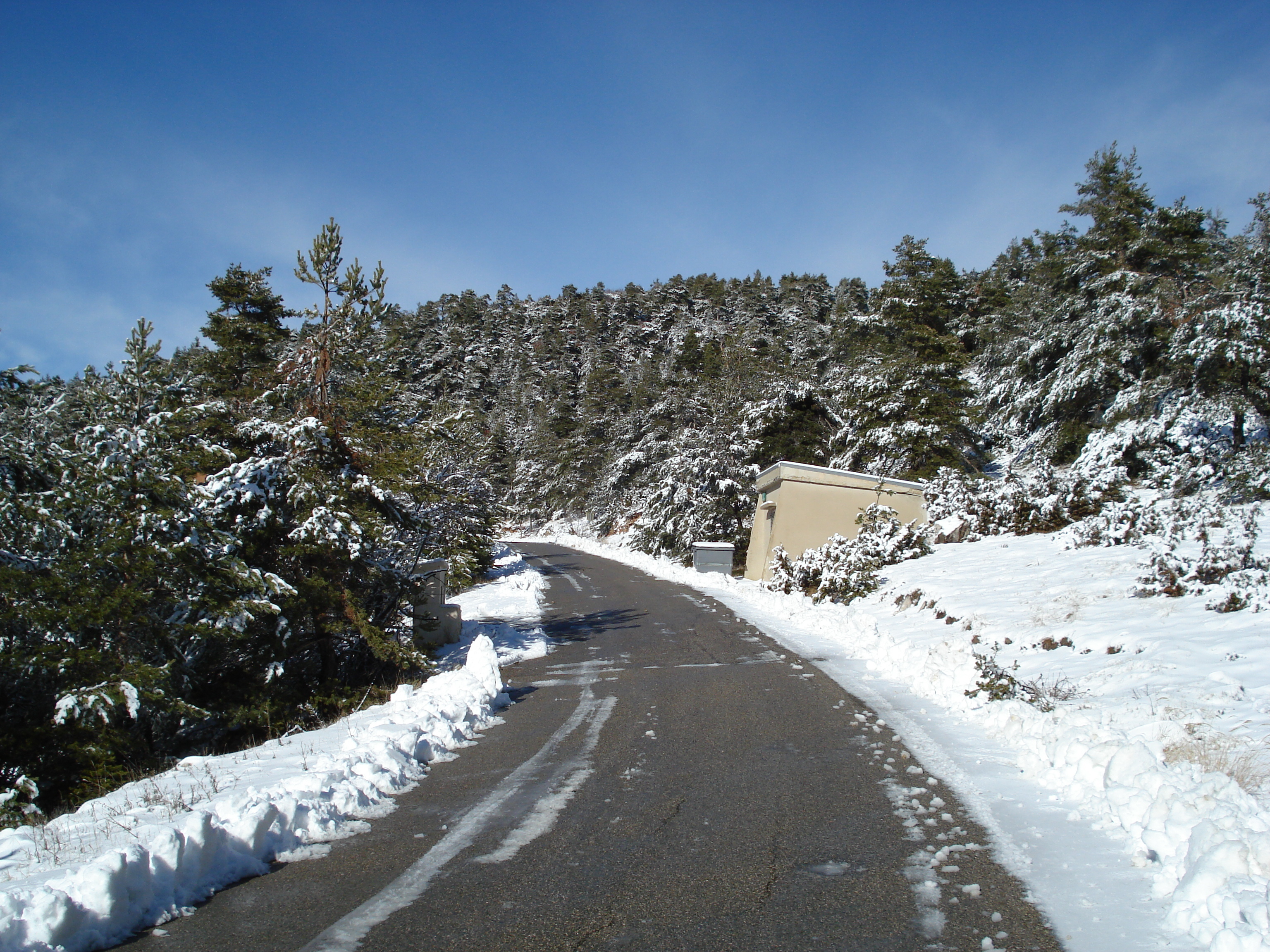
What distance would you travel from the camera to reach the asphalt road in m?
3.36

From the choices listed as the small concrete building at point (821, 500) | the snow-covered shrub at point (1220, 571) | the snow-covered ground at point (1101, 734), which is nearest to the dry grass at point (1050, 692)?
the snow-covered ground at point (1101, 734)

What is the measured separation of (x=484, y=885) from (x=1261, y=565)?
9364 mm

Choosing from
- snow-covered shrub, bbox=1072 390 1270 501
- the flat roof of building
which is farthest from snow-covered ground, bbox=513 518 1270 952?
the flat roof of building

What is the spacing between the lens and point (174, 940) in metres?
3.38

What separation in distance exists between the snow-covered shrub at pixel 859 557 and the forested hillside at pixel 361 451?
3.70 meters

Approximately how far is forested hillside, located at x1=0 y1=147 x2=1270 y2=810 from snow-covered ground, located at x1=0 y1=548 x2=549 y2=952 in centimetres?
271

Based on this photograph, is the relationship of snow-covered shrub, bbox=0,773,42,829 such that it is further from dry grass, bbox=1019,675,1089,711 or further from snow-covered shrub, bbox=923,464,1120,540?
snow-covered shrub, bbox=923,464,1120,540

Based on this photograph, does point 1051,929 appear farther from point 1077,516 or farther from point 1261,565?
point 1077,516

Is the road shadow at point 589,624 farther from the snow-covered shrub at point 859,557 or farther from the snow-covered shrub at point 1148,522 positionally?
the snow-covered shrub at point 1148,522

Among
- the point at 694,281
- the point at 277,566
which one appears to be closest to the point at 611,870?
the point at 277,566

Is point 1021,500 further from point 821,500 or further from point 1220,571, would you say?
point 1220,571

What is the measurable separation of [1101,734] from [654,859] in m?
3.66

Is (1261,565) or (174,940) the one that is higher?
(1261,565)

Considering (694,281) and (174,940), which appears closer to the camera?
(174,940)
